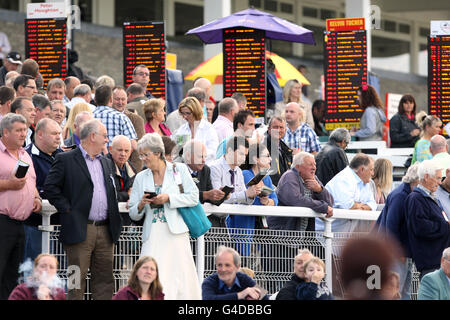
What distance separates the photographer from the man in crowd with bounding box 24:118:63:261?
12195 mm

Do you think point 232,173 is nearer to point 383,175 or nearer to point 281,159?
point 281,159

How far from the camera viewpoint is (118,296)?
33.9 ft

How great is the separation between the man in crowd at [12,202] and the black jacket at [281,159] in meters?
3.99

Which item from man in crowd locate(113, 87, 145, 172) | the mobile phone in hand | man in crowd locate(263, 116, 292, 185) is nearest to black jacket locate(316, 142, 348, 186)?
man in crowd locate(263, 116, 292, 185)

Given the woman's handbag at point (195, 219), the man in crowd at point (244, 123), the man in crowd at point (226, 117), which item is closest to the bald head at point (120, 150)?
the woman's handbag at point (195, 219)

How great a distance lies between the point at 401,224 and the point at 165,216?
2862mm

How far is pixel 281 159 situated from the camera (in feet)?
50.2

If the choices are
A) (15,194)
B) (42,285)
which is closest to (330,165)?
(15,194)

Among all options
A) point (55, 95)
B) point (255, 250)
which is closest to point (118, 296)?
point (255, 250)

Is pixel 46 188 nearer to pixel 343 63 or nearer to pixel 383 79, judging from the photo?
pixel 343 63

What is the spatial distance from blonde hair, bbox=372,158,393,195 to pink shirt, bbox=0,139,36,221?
5394 mm

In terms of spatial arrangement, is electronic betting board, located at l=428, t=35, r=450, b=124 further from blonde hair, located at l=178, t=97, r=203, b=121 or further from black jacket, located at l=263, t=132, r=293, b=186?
blonde hair, located at l=178, t=97, r=203, b=121

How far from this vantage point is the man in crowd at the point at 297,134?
16.4 m

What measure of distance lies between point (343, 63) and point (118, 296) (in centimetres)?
1191
